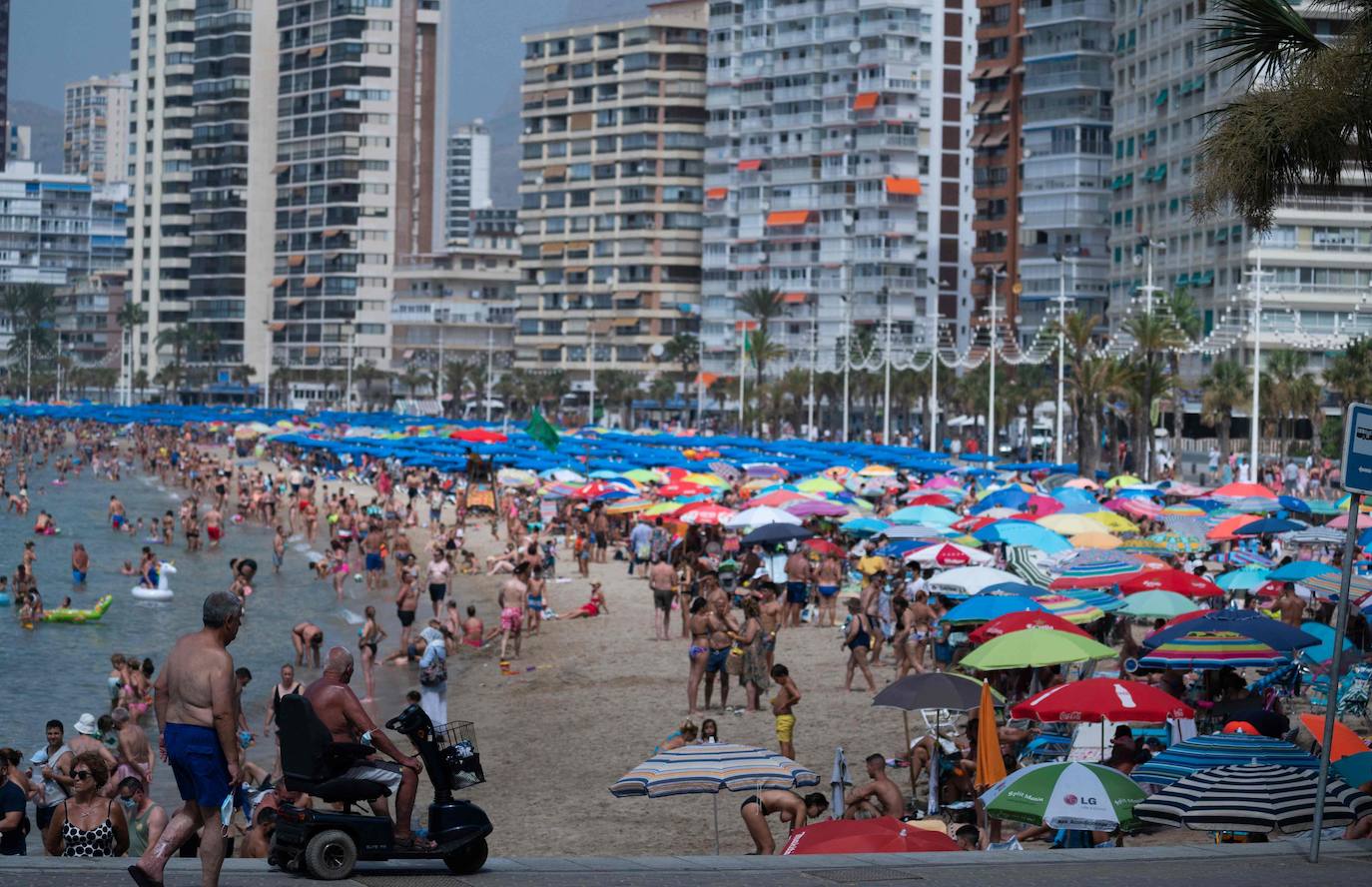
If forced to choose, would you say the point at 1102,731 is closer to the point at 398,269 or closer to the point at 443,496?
the point at 443,496

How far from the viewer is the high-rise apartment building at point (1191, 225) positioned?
239ft

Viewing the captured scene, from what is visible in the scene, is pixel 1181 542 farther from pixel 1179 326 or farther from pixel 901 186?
pixel 901 186

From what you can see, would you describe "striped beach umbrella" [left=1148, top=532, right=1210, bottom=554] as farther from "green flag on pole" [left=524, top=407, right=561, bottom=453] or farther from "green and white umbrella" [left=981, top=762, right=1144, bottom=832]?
"green flag on pole" [left=524, top=407, right=561, bottom=453]

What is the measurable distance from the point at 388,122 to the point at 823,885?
14190 cm

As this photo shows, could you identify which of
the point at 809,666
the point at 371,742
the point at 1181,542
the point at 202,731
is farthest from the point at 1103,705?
the point at 1181,542

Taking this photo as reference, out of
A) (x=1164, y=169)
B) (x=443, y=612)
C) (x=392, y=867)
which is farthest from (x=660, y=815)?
(x=1164, y=169)

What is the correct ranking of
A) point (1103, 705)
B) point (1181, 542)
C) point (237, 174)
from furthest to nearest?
point (237, 174)
point (1181, 542)
point (1103, 705)

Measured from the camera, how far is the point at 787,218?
387 ft

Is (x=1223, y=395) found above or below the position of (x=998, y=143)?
below

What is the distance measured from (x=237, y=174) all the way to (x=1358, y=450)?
5998 inches

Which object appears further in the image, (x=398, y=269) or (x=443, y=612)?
(x=398, y=269)

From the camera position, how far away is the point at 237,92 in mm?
154125

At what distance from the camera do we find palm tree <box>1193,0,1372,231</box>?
44.0 ft

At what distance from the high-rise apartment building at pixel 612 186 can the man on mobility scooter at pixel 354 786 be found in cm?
11453
